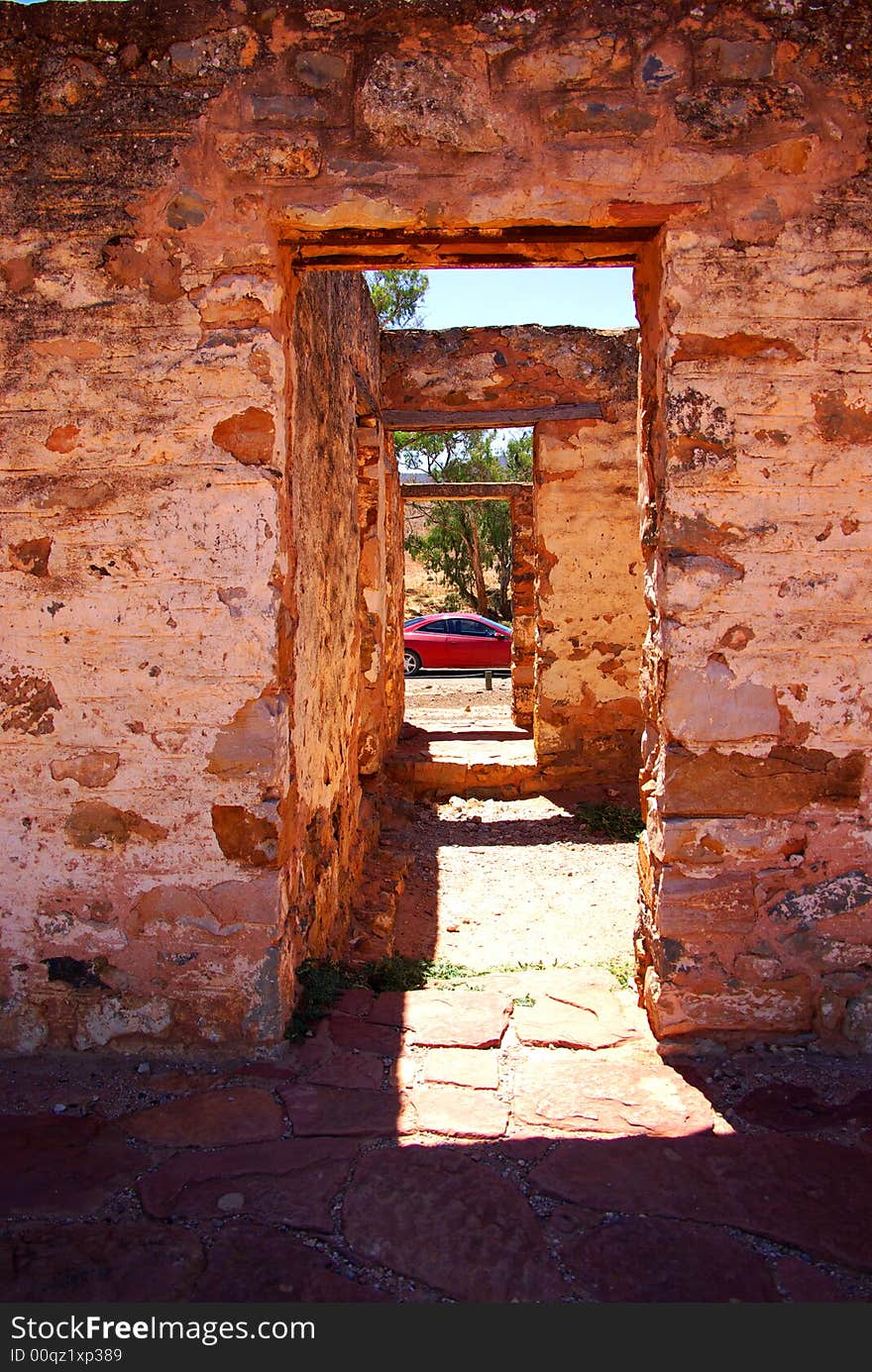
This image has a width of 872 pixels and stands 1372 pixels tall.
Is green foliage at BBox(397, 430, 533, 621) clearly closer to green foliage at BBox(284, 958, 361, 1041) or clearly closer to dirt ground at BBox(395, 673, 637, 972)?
dirt ground at BBox(395, 673, 637, 972)

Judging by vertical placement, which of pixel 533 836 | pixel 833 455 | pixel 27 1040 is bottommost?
pixel 533 836

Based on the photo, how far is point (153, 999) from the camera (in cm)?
263

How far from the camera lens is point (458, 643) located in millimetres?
15562

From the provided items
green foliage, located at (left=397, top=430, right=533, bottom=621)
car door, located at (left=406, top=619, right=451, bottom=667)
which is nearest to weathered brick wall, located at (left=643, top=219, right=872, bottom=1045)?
car door, located at (left=406, top=619, right=451, bottom=667)

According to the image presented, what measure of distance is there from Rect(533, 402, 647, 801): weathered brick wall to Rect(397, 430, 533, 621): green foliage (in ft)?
40.9

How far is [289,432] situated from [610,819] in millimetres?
4583

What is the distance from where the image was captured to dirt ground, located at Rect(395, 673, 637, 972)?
14.0ft

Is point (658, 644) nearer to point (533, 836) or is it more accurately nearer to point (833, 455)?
point (833, 455)

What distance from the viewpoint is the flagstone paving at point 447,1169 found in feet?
5.89

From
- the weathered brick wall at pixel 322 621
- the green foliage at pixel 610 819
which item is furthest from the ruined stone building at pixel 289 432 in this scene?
the green foliage at pixel 610 819

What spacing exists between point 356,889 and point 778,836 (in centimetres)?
256

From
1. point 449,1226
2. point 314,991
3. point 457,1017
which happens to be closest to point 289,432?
point 314,991

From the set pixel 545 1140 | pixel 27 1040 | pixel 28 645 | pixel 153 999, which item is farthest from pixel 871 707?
→ pixel 27 1040

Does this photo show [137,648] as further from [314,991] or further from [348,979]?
[348,979]
